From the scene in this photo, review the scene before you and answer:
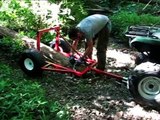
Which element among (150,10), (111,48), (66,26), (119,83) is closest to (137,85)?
(119,83)

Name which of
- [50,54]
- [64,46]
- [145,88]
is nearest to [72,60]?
[50,54]

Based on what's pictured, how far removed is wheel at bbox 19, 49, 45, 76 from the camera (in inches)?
271

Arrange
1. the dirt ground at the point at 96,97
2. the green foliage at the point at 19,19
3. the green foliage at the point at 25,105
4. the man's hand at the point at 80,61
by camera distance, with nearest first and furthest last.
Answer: the green foliage at the point at 25,105, the dirt ground at the point at 96,97, the man's hand at the point at 80,61, the green foliage at the point at 19,19

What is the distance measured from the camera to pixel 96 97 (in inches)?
249

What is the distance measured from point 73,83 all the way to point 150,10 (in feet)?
23.7

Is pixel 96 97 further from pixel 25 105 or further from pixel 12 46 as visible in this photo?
pixel 12 46

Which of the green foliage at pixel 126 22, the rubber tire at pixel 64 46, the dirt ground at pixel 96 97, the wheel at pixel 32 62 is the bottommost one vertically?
the dirt ground at pixel 96 97

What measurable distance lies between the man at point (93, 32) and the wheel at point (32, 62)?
2.48ft

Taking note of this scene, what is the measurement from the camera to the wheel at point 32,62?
6.89m

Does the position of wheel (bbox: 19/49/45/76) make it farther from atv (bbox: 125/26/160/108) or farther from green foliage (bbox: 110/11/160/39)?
green foliage (bbox: 110/11/160/39)

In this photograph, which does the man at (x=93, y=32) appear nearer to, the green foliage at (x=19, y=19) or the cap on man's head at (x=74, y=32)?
the cap on man's head at (x=74, y=32)

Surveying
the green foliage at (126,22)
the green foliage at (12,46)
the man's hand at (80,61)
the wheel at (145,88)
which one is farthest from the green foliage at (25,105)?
the green foliage at (126,22)

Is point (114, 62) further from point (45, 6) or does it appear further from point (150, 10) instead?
point (150, 10)

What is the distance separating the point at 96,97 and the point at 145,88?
0.88m
